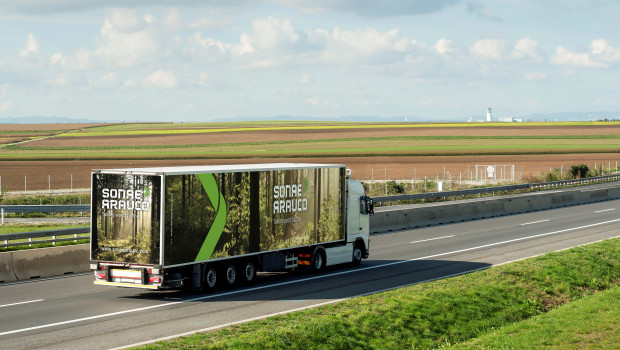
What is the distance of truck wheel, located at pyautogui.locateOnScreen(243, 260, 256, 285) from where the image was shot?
66.9ft

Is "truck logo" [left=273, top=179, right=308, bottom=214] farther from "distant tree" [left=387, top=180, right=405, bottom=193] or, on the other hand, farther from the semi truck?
"distant tree" [left=387, top=180, right=405, bottom=193]

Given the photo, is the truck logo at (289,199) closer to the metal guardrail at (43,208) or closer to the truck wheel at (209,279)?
the truck wheel at (209,279)

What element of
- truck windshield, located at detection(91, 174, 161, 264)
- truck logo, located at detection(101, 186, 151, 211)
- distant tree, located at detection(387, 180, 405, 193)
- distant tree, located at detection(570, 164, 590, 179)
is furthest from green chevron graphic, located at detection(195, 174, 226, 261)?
distant tree, located at detection(570, 164, 590, 179)

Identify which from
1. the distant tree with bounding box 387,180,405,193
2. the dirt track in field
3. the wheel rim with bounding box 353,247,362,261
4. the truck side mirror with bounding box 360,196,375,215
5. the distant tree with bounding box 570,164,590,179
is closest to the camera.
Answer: the wheel rim with bounding box 353,247,362,261

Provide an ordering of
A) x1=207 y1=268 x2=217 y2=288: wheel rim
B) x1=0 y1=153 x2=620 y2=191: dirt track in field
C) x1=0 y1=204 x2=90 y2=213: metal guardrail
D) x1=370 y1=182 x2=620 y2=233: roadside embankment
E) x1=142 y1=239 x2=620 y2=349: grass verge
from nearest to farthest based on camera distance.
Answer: x1=142 y1=239 x2=620 y2=349: grass verge < x1=207 y1=268 x2=217 y2=288: wheel rim < x1=370 y1=182 x2=620 y2=233: roadside embankment < x1=0 y1=204 x2=90 y2=213: metal guardrail < x1=0 y1=153 x2=620 y2=191: dirt track in field

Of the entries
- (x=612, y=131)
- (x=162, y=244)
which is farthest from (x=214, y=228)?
(x=612, y=131)

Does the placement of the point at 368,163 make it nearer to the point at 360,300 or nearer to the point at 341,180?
the point at 341,180

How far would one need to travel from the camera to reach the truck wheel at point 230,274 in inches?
782

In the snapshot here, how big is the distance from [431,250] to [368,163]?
194ft

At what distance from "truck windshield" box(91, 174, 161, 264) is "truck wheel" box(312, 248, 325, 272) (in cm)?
601

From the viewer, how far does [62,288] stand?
20.4 meters

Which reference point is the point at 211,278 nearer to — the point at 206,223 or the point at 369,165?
the point at 206,223

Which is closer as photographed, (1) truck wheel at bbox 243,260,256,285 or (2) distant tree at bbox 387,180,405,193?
(1) truck wheel at bbox 243,260,256,285

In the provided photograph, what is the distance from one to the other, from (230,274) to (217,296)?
1027 millimetres
